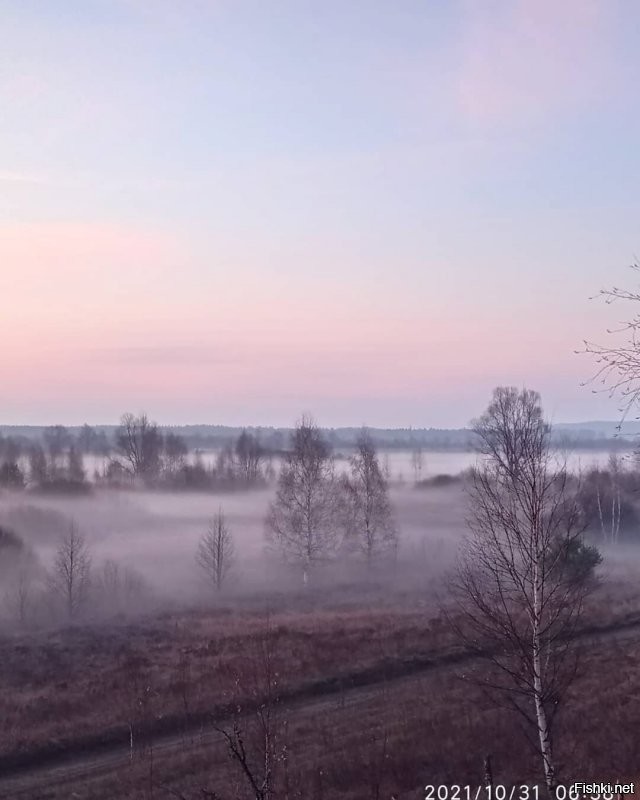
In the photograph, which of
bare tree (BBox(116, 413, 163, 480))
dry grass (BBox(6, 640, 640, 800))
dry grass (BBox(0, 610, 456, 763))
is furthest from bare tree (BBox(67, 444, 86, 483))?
dry grass (BBox(6, 640, 640, 800))

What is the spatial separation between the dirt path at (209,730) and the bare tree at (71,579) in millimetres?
18345

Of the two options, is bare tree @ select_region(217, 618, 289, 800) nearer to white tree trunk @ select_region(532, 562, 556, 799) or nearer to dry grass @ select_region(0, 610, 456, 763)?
dry grass @ select_region(0, 610, 456, 763)

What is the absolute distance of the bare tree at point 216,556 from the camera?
131 ft

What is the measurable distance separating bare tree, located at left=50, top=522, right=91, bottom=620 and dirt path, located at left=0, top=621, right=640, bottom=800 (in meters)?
18.3

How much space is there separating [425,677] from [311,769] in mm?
7827

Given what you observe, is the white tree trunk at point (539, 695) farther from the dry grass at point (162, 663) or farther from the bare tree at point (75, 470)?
the bare tree at point (75, 470)

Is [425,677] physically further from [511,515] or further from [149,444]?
[149,444]

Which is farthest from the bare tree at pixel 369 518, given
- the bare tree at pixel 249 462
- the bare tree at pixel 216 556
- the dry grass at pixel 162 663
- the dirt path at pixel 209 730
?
the bare tree at pixel 249 462

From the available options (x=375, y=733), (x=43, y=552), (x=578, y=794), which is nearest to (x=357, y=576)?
(x=43, y=552)

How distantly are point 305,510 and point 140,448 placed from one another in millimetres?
37632

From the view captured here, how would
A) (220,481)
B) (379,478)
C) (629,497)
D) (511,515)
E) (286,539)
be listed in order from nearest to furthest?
1. (511,515)
2. (286,539)
3. (379,478)
4. (629,497)
5. (220,481)

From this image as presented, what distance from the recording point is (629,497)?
53.3 m

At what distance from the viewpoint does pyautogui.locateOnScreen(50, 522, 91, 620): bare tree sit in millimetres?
33675

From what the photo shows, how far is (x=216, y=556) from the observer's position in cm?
4012
